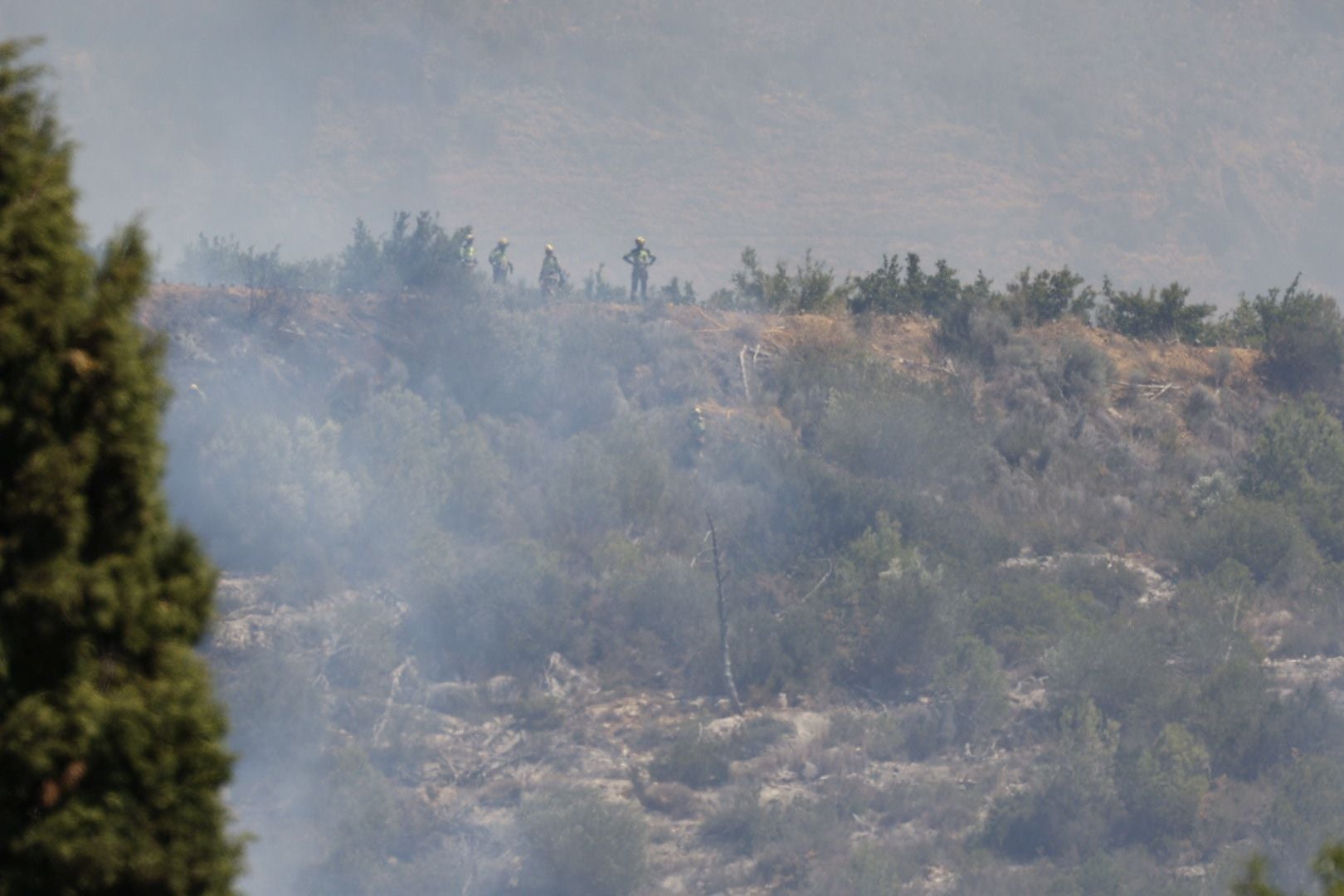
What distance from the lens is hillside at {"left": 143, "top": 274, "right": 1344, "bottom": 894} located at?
26109mm

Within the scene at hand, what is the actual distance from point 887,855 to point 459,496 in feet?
38.8

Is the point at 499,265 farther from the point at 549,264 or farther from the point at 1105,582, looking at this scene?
the point at 1105,582

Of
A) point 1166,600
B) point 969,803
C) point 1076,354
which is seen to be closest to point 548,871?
point 969,803

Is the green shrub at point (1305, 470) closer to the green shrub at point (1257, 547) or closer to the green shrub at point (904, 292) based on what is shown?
the green shrub at point (1257, 547)

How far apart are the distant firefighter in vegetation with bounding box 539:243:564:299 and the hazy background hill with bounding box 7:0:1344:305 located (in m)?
50.6

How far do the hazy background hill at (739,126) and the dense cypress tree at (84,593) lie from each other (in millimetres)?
84321

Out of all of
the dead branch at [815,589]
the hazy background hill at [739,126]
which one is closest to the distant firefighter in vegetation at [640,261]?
the dead branch at [815,589]

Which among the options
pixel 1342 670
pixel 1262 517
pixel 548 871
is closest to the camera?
pixel 548 871

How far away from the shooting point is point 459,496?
1286 inches

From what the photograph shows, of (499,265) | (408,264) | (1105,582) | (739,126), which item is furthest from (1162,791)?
(739,126)

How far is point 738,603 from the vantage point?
31.7 meters

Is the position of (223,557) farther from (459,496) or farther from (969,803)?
(969,803)

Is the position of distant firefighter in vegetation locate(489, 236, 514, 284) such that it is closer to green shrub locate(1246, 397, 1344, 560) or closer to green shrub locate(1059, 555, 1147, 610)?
green shrub locate(1059, 555, 1147, 610)

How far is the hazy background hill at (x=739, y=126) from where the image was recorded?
96125mm
